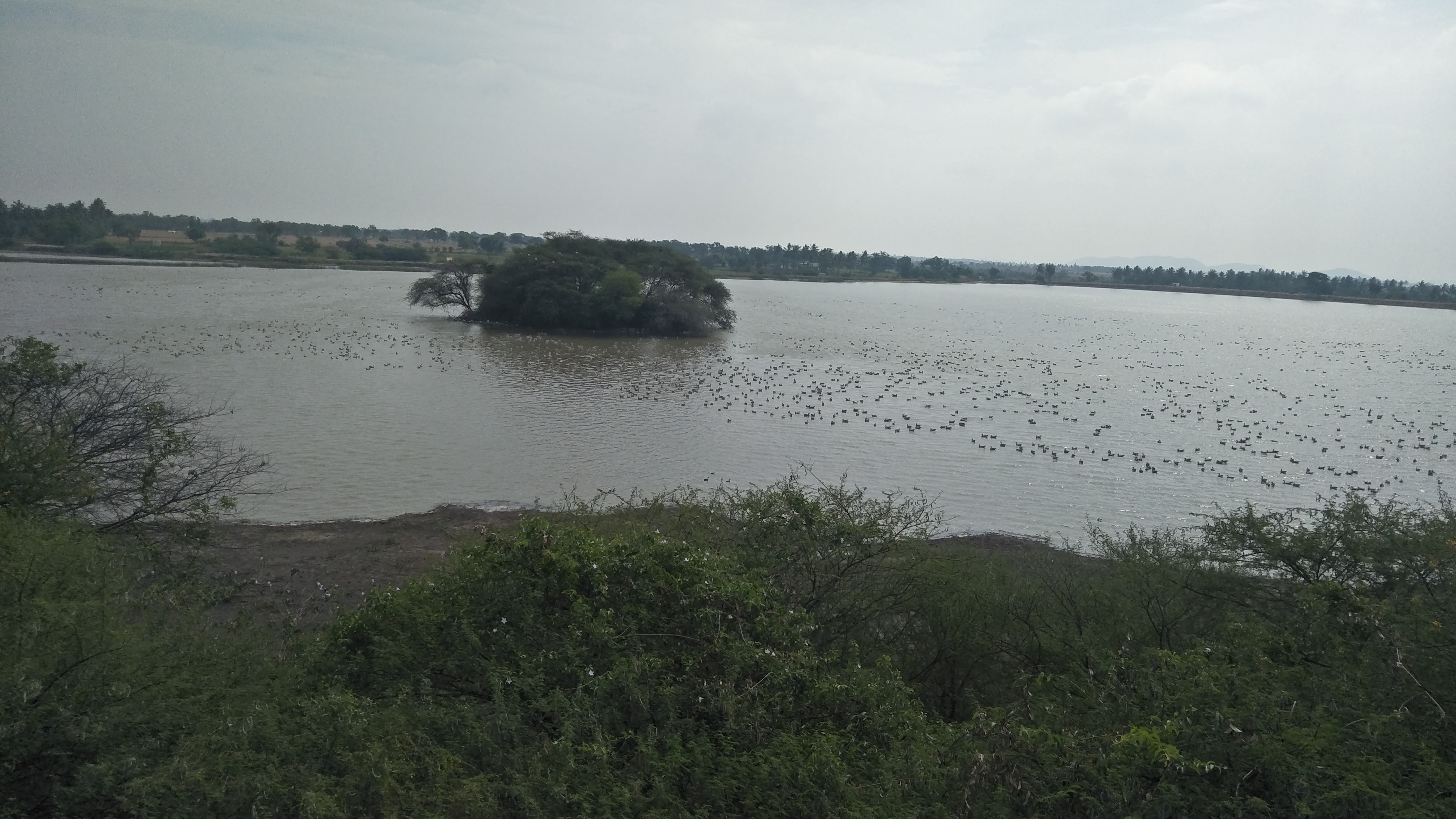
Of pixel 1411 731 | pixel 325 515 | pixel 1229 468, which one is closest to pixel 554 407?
pixel 325 515

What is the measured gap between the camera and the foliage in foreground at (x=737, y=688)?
14.9ft

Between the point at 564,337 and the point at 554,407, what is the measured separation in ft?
62.9

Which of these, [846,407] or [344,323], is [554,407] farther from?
[344,323]

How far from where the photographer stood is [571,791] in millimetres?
4848

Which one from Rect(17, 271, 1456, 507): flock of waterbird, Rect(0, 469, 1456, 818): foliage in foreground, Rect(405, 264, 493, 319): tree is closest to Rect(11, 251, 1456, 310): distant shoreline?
Rect(405, 264, 493, 319): tree

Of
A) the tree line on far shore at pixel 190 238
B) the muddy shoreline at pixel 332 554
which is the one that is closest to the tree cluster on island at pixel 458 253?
the tree line on far shore at pixel 190 238

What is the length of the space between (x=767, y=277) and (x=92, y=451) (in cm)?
12276

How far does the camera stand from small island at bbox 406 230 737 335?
44719 mm

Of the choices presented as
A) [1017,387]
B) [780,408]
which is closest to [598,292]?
[780,408]

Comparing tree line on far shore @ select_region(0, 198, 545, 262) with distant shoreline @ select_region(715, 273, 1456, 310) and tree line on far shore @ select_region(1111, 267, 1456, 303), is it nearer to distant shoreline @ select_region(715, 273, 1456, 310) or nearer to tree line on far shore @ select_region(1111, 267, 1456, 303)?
distant shoreline @ select_region(715, 273, 1456, 310)

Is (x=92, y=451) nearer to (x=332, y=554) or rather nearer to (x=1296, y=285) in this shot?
(x=332, y=554)

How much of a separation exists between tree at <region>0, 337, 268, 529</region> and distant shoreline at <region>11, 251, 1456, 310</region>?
2462 inches

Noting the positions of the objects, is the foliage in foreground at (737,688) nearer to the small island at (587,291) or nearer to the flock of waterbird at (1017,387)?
the flock of waterbird at (1017,387)

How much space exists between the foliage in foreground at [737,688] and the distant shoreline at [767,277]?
6650 cm
